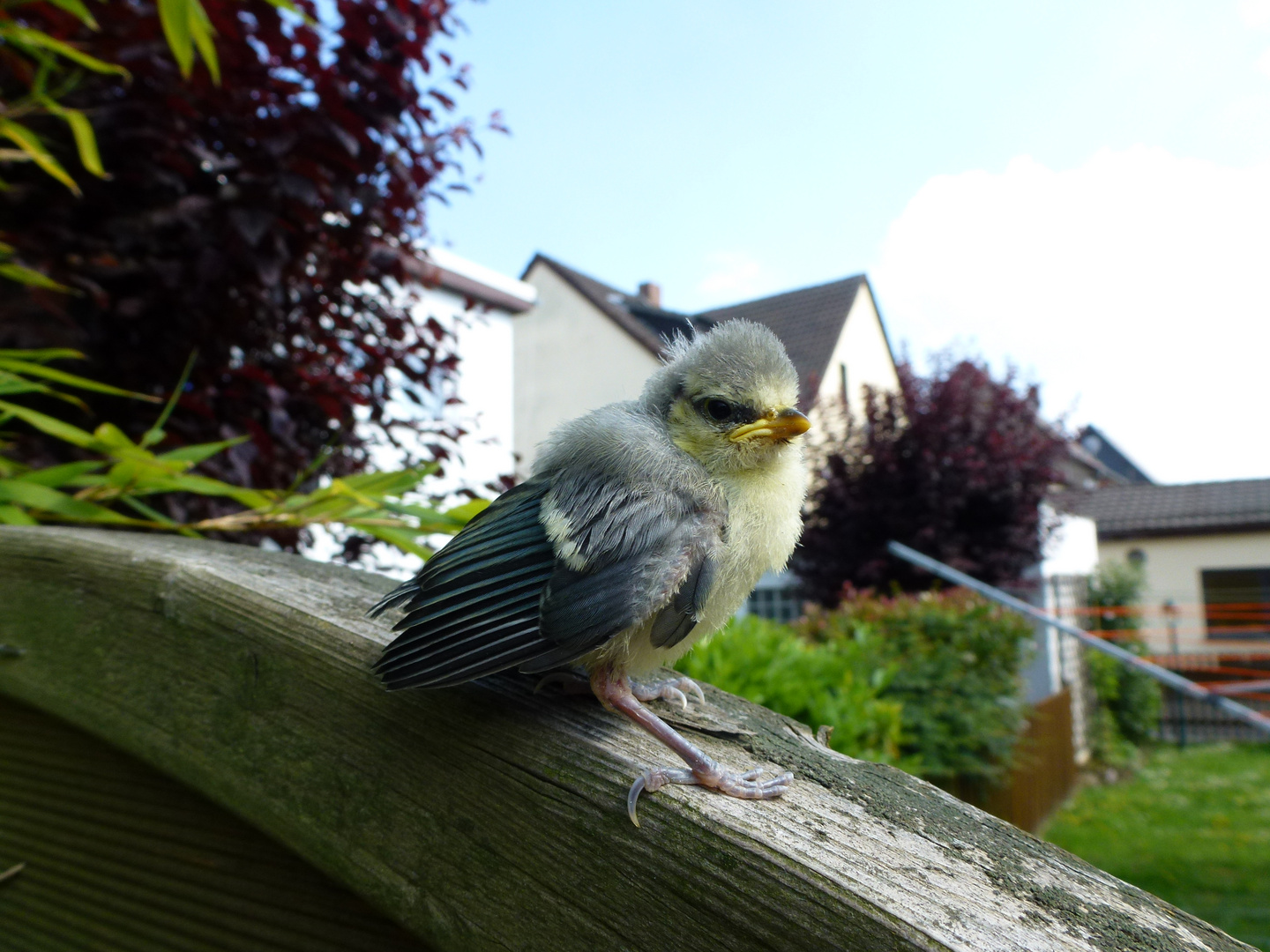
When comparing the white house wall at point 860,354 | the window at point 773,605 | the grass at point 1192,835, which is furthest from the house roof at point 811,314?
the grass at point 1192,835

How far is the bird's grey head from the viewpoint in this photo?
3.45 feet

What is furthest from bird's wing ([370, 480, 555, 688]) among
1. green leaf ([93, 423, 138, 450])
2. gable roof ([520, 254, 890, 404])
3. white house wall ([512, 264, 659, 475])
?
white house wall ([512, 264, 659, 475])

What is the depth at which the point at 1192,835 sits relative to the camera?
7441mm

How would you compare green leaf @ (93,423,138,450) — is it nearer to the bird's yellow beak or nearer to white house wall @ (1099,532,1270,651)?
the bird's yellow beak

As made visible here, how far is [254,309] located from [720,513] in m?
2.34

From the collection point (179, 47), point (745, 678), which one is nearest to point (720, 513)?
point (179, 47)

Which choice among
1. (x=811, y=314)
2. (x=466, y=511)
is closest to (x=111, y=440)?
(x=466, y=511)

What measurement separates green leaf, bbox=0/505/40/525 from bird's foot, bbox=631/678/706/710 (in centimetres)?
141

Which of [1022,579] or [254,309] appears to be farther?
[1022,579]

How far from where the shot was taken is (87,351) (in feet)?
8.58

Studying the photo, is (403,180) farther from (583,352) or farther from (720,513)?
(583,352)

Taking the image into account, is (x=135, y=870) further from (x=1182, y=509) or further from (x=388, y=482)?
(x=1182, y=509)

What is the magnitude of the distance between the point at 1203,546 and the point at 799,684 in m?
27.8

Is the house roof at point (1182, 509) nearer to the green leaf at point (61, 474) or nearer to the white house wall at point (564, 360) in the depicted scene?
the white house wall at point (564, 360)
